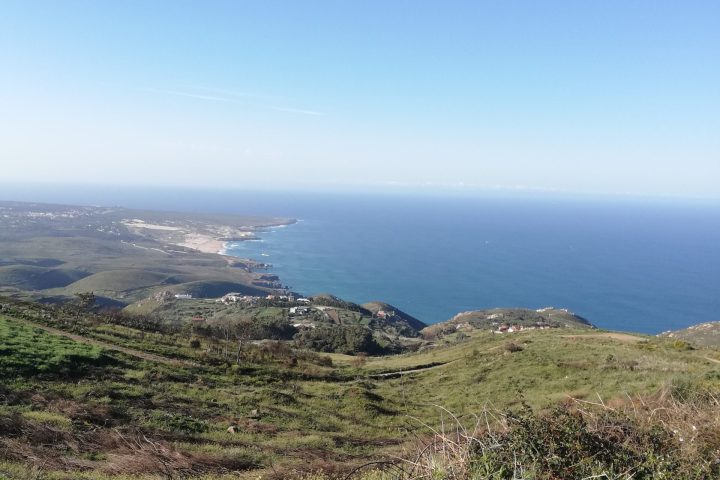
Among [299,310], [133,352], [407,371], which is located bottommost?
[299,310]

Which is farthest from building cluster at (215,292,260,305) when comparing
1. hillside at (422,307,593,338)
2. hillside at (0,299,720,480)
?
hillside at (0,299,720,480)

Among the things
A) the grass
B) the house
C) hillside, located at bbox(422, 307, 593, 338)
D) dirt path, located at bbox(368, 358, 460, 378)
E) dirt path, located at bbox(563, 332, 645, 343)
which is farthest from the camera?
the house

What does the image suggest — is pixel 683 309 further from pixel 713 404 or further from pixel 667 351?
pixel 713 404

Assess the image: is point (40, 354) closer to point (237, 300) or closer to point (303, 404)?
point (303, 404)

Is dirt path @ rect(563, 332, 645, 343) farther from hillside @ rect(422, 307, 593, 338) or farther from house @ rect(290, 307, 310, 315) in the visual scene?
house @ rect(290, 307, 310, 315)

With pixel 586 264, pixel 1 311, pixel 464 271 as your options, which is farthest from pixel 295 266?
pixel 1 311

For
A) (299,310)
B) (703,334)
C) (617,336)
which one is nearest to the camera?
(617,336)

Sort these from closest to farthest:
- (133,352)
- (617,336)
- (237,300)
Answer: (133,352) → (617,336) → (237,300)

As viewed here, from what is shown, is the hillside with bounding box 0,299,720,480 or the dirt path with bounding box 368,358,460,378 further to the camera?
the dirt path with bounding box 368,358,460,378

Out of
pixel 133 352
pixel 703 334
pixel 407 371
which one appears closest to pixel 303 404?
pixel 133 352
